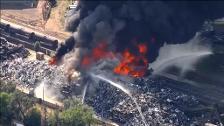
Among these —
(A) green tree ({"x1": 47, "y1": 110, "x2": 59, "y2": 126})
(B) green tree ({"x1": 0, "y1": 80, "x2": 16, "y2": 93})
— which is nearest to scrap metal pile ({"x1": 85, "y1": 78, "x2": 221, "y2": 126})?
(A) green tree ({"x1": 47, "y1": 110, "x2": 59, "y2": 126})

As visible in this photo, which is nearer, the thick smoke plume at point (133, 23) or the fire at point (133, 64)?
the thick smoke plume at point (133, 23)

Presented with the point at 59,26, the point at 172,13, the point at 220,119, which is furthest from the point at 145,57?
the point at 59,26

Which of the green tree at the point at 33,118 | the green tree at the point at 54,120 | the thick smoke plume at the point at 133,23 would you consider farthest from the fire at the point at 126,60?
the green tree at the point at 33,118

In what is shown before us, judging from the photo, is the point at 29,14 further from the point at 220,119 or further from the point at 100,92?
the point at 220,119

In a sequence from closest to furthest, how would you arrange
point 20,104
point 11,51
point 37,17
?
point 20,104, point 11,51, point 37,17

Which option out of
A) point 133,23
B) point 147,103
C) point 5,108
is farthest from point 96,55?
point 5,108

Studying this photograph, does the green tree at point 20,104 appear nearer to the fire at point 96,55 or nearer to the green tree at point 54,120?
the green tree at point 54,120

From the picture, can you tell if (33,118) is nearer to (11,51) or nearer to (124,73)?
(124,73)

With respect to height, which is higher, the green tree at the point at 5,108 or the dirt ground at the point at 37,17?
the dirt ground at the point at 37,17
